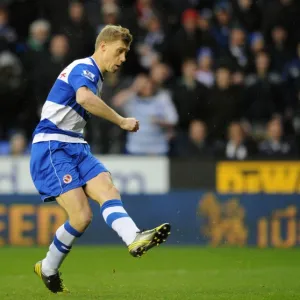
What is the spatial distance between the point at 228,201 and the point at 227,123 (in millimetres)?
1353

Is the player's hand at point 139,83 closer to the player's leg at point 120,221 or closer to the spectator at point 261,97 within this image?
the spectator at point 261,97

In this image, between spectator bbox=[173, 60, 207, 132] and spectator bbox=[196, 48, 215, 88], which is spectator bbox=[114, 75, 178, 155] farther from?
spectator bbox=[196, 48, 215, 88]

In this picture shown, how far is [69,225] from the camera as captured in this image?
7.98m

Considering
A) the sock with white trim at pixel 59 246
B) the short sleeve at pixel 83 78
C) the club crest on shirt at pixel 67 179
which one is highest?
the short sleeve at pixel 83 78

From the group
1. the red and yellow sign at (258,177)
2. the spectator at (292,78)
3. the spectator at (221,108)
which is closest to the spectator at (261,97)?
the spectator at (292,78)

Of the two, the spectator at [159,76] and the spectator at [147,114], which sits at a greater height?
the spectator at [159,76]

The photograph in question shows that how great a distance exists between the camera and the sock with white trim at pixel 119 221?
24.3 ft

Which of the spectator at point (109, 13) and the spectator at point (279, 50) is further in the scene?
the spectator at point (279, 50)

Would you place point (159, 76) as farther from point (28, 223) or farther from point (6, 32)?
point (28, 223)

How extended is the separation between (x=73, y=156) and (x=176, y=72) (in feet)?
26.9

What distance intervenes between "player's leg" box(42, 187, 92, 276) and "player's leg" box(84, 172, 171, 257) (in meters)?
→ 0.14

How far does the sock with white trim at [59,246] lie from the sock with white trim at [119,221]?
0.44 m

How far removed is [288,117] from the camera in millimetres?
15430

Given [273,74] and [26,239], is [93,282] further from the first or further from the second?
[273,74]
